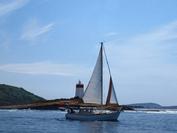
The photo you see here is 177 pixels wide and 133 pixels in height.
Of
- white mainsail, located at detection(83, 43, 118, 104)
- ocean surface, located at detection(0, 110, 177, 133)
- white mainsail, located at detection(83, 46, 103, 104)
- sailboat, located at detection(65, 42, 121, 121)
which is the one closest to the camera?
ocean surface, located at detection(0, 110, 177, 133)

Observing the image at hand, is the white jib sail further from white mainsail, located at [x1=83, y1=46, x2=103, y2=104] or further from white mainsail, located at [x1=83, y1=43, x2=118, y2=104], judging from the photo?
white mainsail, located at [x1=83, y1=46, x2=103, y2=104]

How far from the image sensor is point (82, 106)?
110m

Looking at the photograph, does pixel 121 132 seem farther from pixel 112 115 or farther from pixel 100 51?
pixel 100 51

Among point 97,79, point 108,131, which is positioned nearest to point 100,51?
point 97,79

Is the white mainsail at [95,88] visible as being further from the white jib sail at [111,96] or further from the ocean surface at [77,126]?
the ocean surface at [77,126]

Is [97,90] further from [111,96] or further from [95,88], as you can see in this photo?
[111,96]

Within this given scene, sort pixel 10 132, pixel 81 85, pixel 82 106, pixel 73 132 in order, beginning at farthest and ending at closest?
1. pixel 81 85
2. pixel 82 106
3. pixel 73 132
4. pixel 10 132

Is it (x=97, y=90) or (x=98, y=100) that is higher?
(x=97, y=90)

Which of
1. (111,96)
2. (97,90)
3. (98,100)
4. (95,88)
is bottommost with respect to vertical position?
(98,100)

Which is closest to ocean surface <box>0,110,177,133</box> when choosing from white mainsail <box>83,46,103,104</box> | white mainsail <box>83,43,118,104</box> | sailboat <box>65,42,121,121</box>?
sailboat <box>65,42,121,121</box>

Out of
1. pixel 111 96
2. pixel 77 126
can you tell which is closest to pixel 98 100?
pixel 111 96

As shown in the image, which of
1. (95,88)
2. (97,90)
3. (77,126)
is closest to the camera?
(77,126)

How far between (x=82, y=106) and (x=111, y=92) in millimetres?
9929

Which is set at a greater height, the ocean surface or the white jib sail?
the white jib sail
